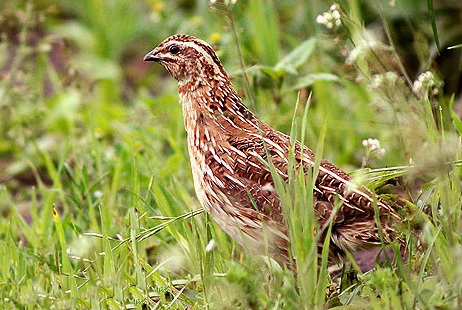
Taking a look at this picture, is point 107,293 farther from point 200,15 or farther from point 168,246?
Answer: point 200,15

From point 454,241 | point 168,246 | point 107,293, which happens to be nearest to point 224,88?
point 168,246

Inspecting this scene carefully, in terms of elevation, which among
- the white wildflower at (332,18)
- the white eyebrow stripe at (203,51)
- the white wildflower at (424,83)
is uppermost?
the white wildflower at (332,18)

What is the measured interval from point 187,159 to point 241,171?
1.55m

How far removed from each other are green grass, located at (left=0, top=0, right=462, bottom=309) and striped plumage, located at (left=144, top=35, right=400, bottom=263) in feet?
0.34

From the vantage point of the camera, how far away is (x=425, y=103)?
153 inches

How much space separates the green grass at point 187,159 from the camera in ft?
11.2

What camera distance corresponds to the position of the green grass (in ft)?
11.2

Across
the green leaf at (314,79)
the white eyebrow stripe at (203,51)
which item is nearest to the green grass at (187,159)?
the green leaf at (314,79)

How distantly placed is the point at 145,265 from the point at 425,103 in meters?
1.35

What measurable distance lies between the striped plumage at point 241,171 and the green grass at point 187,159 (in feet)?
0.34

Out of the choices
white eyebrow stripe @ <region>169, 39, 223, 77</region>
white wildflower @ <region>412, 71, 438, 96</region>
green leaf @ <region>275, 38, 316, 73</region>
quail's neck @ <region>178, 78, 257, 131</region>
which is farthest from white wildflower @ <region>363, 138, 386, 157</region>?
green leaf @ <region>275, 38, 316, 73</region>

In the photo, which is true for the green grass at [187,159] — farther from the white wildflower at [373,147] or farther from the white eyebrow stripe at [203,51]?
the white eyebrow stripe at [203,51]

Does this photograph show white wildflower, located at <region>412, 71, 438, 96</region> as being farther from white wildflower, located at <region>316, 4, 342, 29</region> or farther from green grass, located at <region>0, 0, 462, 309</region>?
white wildflower, located at <region>316, 4, 342, 29</region>

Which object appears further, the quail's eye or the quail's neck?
the quail's eye
